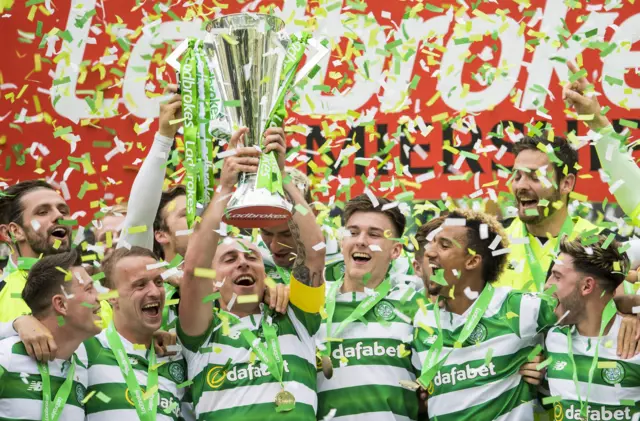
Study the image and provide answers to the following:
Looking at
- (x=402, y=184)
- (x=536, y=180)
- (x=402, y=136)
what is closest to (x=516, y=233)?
(x=536, y=180)

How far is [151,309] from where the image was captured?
182 inches

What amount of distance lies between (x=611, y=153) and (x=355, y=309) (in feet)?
4.76

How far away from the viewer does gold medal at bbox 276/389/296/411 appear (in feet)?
14.4

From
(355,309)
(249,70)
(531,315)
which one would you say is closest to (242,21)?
(249,70)

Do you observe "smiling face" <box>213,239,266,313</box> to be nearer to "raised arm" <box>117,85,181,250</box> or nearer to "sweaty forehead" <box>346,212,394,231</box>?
"raised arm" <box>117,85,181,250</box>

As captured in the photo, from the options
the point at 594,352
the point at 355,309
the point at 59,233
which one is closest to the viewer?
the point at 594,352

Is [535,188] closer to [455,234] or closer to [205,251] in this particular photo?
[455,234]

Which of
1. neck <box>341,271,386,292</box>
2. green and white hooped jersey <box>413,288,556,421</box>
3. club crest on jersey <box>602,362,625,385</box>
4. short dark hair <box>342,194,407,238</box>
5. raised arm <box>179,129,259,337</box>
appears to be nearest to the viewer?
raised arm <box>179,129,259,337</box>

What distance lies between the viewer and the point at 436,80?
266 inches

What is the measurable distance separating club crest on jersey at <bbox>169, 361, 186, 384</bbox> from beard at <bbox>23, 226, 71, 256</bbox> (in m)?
1.02

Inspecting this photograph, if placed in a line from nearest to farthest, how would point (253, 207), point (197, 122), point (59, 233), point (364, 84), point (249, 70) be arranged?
point (253, 207) → point (249, 70) → point (197, 122) → point (59, 233) → point (364, 84)

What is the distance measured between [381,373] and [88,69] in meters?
3.30

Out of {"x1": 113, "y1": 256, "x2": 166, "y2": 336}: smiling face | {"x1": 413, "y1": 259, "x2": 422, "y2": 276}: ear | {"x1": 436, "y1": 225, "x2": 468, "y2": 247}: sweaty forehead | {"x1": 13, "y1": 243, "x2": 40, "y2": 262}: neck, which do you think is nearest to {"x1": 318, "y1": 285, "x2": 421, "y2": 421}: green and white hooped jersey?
{"x1": 436, "y1": 225, "x2": 468, "y2": 247}: sweaty forehead

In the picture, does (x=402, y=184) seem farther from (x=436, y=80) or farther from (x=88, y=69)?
(x=88, y=69)
